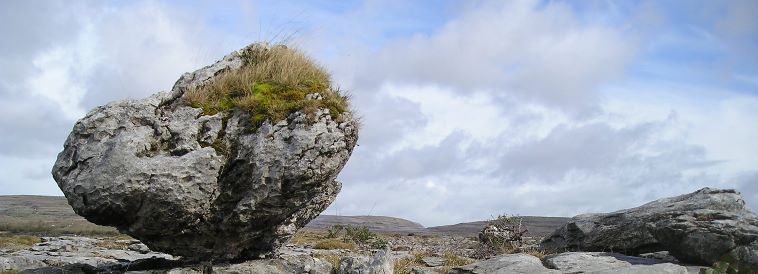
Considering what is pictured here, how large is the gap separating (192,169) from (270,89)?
2.76 metres

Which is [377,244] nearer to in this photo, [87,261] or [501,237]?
[501,237]

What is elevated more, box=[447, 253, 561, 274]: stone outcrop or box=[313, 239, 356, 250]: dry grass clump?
box=[313, 239, 356, 250]: dry grass clump

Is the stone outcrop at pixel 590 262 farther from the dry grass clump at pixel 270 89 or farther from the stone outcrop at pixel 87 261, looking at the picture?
the stone outcrop at pixel 87 261

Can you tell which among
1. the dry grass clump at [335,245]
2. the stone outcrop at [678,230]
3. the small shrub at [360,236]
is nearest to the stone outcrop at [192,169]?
the stone outcrop at [678,230]

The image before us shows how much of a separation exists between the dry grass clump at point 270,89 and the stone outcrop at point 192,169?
0.78 feet

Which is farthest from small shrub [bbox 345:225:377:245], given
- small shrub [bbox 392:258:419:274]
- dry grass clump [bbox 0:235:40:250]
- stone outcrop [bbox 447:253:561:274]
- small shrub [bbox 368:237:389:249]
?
dry grass clump [bbox 0:235:40:250]

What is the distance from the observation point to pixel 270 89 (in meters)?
13.7

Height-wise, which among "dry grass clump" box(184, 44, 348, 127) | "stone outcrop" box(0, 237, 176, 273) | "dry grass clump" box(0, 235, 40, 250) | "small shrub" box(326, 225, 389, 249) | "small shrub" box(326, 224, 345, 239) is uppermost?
"dry grass clump" box(184, 44, 348, 127)

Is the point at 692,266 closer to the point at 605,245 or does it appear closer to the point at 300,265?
the point at 605,245

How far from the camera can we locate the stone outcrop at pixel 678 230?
49.0 ft

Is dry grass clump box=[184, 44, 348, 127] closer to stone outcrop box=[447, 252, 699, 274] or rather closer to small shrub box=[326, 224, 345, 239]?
stone outcrop box=[447, 252, 699, 274]

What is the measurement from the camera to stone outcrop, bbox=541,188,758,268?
14.9m

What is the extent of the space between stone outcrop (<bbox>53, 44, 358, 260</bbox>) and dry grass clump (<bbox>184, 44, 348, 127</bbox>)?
0.78ft

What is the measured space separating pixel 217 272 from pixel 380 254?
3.67 meters
